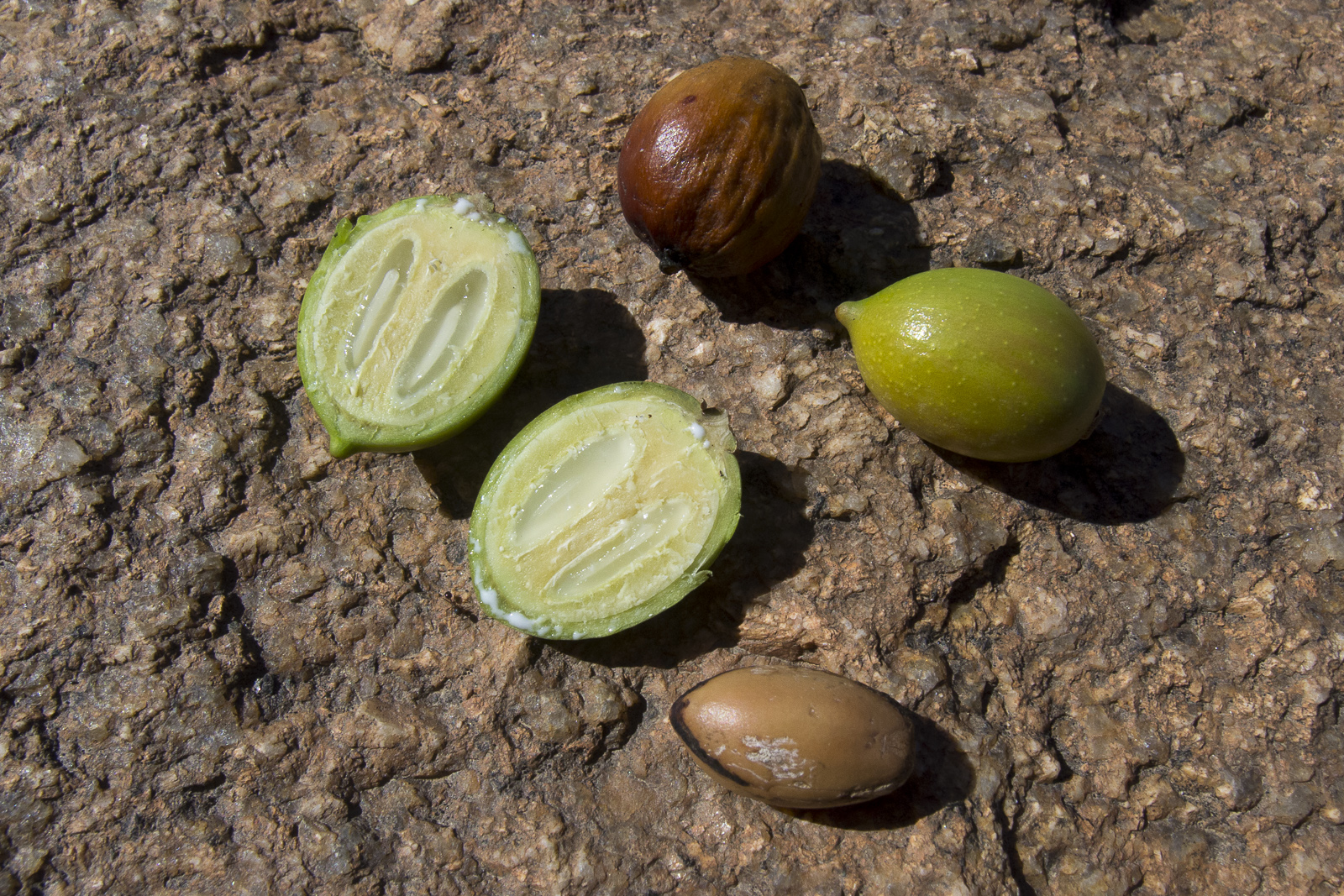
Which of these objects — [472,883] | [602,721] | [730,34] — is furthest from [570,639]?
[730,34]

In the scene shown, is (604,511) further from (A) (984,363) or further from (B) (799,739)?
(A) (984,363)

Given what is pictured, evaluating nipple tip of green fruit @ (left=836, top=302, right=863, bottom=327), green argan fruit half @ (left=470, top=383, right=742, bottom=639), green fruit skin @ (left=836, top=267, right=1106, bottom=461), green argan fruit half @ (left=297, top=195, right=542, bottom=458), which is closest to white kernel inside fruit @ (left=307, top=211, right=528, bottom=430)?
green argan fruit half @ (left=297, top=195, right=542, bottom=458)

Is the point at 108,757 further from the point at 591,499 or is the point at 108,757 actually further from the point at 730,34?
the point at 730,34

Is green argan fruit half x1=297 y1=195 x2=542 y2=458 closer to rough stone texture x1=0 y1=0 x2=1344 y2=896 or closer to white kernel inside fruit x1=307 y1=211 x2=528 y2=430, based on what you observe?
white kernel inside fruit x1=307 y1=211 x2=528 y2=430

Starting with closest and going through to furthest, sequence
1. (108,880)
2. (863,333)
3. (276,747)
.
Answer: (108,880) < (276,747) < (863,333)

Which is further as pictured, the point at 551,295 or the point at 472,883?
the point at 551,295

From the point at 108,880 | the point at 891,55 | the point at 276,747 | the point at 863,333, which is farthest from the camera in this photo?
the point at 891,55

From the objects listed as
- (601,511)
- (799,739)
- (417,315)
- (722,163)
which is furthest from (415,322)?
(799,739)

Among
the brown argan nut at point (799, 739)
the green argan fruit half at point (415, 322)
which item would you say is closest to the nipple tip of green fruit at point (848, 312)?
the green argan fruit half at point (415, 322)
